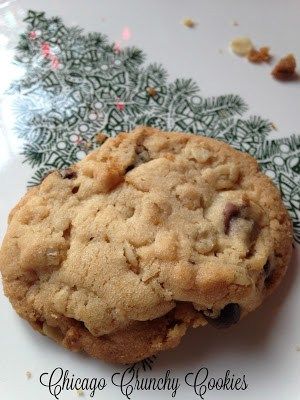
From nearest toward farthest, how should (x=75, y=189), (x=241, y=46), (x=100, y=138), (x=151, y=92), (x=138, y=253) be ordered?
(x=138, y=253)
(x=75, y=189)
(x=100, y=138)
(x=151, y=92)
(x=241, y=46)

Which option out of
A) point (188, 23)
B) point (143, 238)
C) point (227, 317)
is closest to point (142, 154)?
point (143, 238)

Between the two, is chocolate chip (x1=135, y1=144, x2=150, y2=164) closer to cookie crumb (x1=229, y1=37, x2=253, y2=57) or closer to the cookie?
the cookie

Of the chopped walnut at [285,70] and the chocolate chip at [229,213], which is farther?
the chopped walnut at [285,70]

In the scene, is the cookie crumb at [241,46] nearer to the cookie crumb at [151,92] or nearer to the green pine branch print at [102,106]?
the green pine branch print at [102,106]

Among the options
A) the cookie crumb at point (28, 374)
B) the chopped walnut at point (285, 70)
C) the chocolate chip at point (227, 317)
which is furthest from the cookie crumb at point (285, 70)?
the cookie crumb at point (28, 374)

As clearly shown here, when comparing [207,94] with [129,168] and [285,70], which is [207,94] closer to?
[285,70]

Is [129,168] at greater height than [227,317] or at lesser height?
greater
